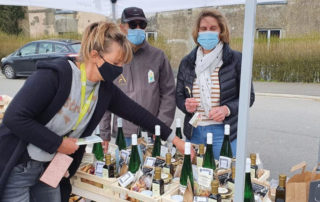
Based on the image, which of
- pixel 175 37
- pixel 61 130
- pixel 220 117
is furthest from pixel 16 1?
pixel 175 37

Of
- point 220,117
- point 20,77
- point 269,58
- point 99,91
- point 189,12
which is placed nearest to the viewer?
point 99,91

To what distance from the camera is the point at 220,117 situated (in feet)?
6.49

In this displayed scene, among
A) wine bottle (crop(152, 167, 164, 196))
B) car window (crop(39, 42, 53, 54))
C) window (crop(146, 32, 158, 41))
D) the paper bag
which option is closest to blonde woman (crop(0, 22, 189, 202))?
wine bottle (crop(152, 167, 164, 196))

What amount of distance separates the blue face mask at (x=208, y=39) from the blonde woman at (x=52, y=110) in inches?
28.7

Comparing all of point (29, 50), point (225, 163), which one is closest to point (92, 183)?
point (225, 163)

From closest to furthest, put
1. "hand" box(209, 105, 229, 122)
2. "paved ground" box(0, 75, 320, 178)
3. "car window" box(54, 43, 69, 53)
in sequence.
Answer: "hand" box(209, 105, 229, 122) < "paved ground" box(0, 75, 320, 178) < "car window" box(54, 43, 69, 53)

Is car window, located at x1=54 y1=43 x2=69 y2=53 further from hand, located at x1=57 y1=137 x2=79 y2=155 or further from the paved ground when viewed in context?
hand, located at x1=57 y1=137 x2=79 y2=155

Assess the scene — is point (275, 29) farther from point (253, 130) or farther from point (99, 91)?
point (99, 91)

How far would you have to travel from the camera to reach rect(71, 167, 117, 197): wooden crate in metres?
1.62

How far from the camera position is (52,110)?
4.57ft

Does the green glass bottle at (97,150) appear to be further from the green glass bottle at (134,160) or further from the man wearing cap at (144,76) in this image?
the green glass bottle at (134,160)

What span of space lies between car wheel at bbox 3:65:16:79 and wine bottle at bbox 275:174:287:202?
11480 millimetres

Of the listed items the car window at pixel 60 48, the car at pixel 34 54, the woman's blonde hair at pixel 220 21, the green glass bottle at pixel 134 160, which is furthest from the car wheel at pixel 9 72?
the green glass bottle at pixel 134 160

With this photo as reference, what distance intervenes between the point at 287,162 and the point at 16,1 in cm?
364
